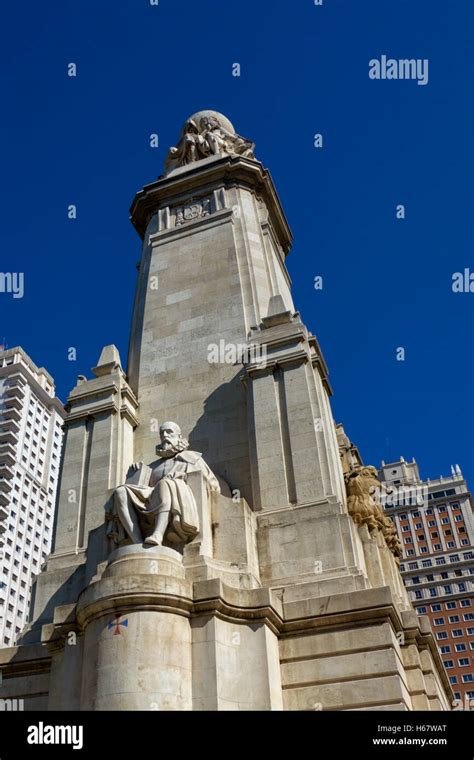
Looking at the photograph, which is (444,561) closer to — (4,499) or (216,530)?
(4,499)

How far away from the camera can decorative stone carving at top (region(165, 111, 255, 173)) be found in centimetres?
2903

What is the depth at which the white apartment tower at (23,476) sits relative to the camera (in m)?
88.0

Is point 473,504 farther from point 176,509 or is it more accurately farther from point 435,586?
point 176,509

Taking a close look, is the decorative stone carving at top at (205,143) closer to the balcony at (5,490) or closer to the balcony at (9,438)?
the balcony at (5,490)

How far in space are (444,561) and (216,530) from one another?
10407 cm

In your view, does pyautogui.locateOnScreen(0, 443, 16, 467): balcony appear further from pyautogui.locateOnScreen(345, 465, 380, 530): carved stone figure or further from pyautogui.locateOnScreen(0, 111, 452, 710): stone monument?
pyautogui.locateOnScreen(345, 465, 380, 530): carved stone figure

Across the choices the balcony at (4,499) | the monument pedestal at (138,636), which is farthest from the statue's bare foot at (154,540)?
the balcony at (4,499)

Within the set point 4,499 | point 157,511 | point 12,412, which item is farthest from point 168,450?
point 12,412

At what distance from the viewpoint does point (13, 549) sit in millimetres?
91500

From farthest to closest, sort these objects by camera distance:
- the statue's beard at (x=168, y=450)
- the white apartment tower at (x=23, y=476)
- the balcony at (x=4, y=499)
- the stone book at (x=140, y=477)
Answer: the balcony at (x=4, y=499) → the white apartment tower at (x=23, y=476) → the statue's beard at (x=168, y=450) → the stone book at (x=140, y=477)

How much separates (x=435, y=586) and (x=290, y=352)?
10085 centimetres

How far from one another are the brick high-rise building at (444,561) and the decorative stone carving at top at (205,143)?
79181 millimetres

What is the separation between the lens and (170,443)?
56.6ft
